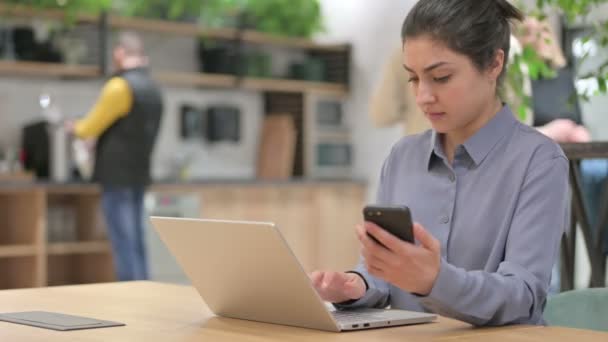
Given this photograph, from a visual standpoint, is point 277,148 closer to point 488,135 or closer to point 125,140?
point 125,140

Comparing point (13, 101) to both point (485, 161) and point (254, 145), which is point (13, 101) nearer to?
point (254, 145)

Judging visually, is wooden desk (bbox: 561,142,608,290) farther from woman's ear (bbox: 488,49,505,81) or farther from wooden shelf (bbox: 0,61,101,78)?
wooden shelf (bbox: 0,61,101,78)

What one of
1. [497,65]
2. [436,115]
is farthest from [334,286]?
[497,65]

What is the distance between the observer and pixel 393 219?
1342mm

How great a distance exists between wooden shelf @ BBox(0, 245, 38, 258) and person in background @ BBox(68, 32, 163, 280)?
53 cm

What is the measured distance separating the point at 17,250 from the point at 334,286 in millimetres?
4569

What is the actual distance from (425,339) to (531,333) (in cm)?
16

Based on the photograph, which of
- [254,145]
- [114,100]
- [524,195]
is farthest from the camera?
[254,145]

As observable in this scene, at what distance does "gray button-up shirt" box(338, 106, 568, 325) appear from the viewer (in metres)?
1.54

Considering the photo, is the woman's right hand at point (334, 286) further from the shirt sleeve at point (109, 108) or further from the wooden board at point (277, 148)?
the wooden board at point (277, 148)

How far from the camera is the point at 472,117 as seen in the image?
178cm

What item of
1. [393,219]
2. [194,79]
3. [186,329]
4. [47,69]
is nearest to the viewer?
[393,219]

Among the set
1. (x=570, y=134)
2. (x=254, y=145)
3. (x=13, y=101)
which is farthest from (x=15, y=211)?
(x=570, y=134)

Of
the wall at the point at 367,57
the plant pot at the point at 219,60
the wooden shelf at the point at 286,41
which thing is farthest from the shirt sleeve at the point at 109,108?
the wall at the point at 367,57
